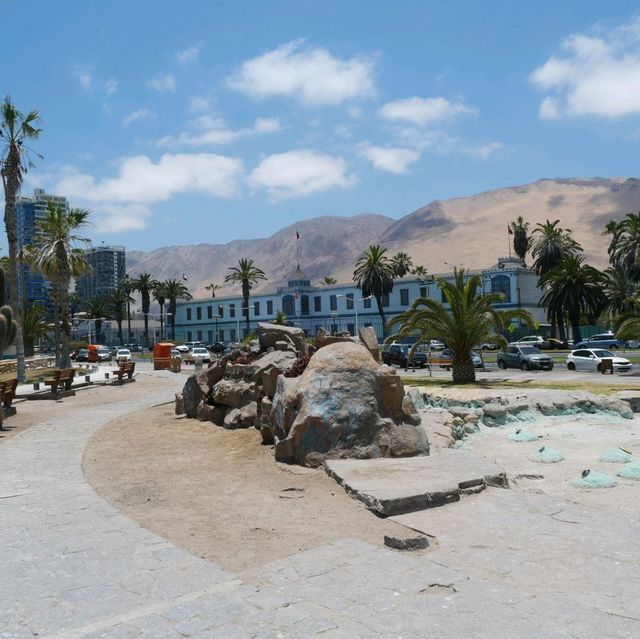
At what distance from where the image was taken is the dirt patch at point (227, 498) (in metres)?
6.11

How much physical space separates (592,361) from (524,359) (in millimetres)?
3402

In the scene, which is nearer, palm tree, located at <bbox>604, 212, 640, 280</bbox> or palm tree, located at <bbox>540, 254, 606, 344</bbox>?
palm tree, located at <bbox>540, 254, 606, 344</bbox>

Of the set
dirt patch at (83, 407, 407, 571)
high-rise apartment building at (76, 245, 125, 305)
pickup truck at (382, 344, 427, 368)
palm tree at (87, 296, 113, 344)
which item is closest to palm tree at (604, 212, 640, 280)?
pickup truck at (382, 344, 427, 368)

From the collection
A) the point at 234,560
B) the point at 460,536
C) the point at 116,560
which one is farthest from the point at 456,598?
the point at 116,560

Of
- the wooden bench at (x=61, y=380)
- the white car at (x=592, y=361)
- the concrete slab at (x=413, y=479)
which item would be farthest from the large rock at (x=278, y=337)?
the white car at (x=592, y=361)

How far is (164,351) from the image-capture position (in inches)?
1800

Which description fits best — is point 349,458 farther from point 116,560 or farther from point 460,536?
point 116,560

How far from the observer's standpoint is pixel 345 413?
979cm

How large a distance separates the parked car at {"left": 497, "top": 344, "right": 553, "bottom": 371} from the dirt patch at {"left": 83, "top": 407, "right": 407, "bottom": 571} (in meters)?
25.6

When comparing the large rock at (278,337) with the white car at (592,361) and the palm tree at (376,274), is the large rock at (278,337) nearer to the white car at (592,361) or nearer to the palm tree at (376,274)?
the white car at (592,361)

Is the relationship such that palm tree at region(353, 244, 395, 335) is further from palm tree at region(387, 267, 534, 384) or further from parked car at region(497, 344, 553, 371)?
palm tree at region(387, 267, 534, 384)

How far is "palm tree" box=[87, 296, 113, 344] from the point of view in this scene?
107875 millimetres

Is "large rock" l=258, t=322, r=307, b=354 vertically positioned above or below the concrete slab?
above

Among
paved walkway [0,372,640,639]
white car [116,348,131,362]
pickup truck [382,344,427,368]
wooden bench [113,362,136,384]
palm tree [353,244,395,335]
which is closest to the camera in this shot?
paved walkway [0,372,640,639]
